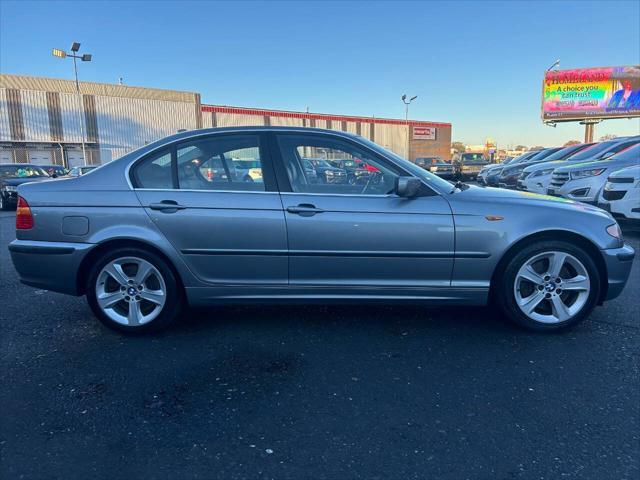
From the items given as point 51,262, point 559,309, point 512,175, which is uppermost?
point 512,175

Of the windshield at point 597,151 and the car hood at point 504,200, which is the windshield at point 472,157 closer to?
the windshield at point 597,151

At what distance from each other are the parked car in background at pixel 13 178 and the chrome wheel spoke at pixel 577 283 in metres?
14.5

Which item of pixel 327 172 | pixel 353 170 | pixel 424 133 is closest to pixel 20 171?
pixel 327 172

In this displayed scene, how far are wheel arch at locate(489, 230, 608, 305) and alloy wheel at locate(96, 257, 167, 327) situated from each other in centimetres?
260

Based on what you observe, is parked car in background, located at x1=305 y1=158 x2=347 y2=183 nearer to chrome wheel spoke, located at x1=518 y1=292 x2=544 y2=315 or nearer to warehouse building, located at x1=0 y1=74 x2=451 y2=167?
chrome wheel spoke, located at x1=518 y1=292 x2=544 y2=315

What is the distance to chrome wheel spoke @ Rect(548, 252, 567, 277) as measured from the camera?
3.54 metres

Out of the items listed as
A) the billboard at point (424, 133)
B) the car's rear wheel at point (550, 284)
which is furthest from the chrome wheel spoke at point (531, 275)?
the billboard at point (424, 133)

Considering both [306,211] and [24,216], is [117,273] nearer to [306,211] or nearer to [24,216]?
[24,216]

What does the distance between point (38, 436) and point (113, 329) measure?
136 cm

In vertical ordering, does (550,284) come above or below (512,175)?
below

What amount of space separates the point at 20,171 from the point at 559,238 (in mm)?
16719

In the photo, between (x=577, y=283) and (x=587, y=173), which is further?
(x=587, y=173)

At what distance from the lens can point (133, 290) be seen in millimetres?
3600

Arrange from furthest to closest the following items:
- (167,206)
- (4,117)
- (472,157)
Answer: (4,117)
(472,157)
(167,206)
